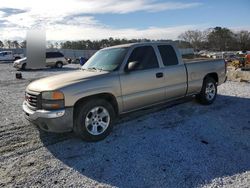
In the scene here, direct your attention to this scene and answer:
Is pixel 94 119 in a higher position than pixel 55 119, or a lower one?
lower

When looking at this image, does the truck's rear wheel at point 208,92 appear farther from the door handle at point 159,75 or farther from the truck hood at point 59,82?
the truck hood at point 59,82

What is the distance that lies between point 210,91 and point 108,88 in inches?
Answer: 150

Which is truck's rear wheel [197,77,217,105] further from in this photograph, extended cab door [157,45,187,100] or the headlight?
the headlight

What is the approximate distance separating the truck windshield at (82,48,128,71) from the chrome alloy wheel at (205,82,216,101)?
311 cm

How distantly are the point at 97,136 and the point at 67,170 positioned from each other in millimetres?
1137

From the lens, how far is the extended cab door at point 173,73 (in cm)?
621

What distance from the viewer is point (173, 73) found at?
20.7ft

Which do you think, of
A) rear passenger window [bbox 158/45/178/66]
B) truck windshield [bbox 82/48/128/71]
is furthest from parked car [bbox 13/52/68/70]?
rear passenger window [bbox 158/45/178/66]

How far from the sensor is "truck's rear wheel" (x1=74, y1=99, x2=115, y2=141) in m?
4.82

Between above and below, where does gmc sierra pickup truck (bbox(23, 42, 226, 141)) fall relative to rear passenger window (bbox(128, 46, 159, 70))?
below

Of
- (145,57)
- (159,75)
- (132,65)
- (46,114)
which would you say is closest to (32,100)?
(46,114)

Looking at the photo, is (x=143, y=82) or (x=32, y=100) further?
(x=143, y=82)

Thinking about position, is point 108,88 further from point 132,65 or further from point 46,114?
point 46,114

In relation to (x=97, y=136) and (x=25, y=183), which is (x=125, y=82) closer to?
(x=97, y=136)
